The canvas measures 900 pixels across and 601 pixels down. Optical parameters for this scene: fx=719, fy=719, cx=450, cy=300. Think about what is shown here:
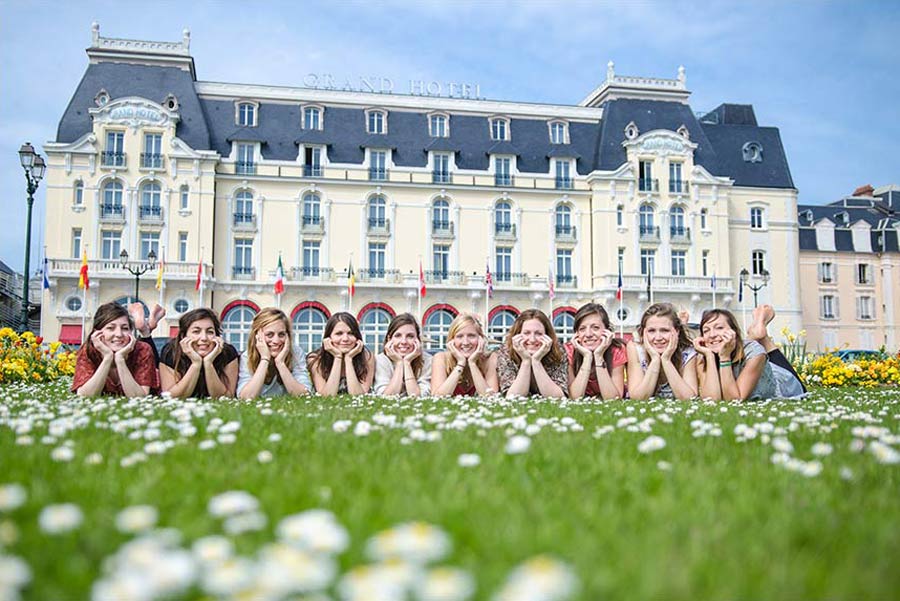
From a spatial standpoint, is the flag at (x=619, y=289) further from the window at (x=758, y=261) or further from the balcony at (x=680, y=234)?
the window at (x=758, y=261)

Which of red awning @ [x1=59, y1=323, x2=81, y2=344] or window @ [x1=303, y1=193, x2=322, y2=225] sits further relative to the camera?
window @ [x1=303, y1=193, x2=322, y2=225]

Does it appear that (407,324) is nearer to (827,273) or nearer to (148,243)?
(148,243)

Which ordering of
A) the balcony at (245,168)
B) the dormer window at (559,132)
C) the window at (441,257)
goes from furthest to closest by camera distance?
the dormer window at (559,132), the window at (441,257), the balcony at (245,168)

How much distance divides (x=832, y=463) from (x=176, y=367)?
735 centimetres

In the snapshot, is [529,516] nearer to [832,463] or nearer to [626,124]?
[832,463]

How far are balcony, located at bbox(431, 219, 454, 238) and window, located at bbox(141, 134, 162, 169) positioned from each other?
1621cm

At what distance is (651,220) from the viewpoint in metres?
45.7

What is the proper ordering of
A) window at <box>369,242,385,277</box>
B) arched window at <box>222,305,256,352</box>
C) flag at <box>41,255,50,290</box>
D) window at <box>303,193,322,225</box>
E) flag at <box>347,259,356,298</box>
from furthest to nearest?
window at <box>369,242,385,277</box> → window at <box>303,193,322,225</box> → arched window at <box>222,305,256,352</box> → flag at <box>347,259,356,298</box> → flag at <box>41,255,50,290</box>

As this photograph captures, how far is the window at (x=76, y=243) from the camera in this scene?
39.6 m

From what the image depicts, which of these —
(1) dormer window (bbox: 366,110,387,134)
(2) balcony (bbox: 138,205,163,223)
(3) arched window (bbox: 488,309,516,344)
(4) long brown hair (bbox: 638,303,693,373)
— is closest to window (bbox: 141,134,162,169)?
(2) balcony (bbox: 138,205,163,223)

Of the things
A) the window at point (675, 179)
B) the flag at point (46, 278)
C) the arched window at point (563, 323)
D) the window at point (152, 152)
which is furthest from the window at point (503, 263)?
the flag at point (46, 278)

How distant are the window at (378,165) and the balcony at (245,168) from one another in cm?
701

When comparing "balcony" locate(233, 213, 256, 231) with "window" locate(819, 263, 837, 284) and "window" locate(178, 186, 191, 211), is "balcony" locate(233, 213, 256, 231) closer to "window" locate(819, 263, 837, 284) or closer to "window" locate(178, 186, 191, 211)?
"window" locate(178, 186, 191, 211)

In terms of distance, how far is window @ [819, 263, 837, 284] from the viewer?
53.4m
